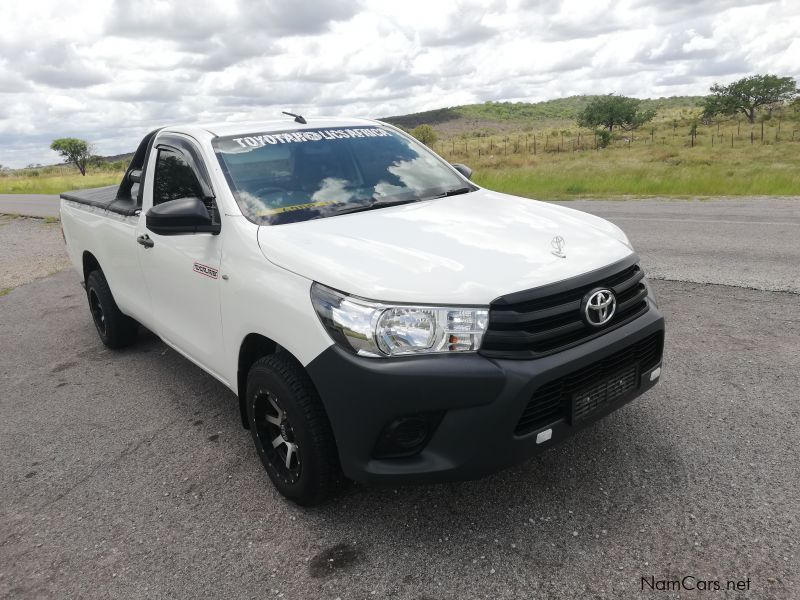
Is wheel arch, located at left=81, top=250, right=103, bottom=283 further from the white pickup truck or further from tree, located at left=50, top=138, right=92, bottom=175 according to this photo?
tree, located at left=50, top=138, right=92, bottom=175

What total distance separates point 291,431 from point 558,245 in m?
1.42

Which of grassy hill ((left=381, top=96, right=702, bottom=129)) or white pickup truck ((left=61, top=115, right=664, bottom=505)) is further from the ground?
grassy hill ((left=381, top=96, right=702, bottom=129))

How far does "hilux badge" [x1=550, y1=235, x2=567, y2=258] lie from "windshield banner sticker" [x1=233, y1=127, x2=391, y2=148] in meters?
1.73

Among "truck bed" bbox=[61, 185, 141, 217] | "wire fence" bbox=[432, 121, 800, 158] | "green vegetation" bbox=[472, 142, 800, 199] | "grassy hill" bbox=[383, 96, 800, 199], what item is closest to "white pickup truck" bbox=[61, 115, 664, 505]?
"truck bed" bbox=[61, 185, 141, 217]

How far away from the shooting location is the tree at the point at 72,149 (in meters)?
77.3

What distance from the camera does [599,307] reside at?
99.1 inches

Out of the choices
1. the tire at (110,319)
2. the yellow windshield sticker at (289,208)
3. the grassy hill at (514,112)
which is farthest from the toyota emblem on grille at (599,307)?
the grassy hill at (514,112)

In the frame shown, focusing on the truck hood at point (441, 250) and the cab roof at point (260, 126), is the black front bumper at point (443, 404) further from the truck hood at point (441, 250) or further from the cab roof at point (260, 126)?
the cab roof at point (260, 126)

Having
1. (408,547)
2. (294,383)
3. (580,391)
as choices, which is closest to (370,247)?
(294,383)

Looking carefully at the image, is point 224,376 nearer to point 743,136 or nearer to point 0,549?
point 0,549

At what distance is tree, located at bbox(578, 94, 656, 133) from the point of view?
54.2 meters

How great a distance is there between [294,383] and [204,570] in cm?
84

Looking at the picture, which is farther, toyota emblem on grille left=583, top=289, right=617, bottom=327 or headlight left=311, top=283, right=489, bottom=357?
toyota emblem on grille left=583, top=289, right=617, bottom=327

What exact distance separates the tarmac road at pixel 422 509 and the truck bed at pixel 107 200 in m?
1.30
